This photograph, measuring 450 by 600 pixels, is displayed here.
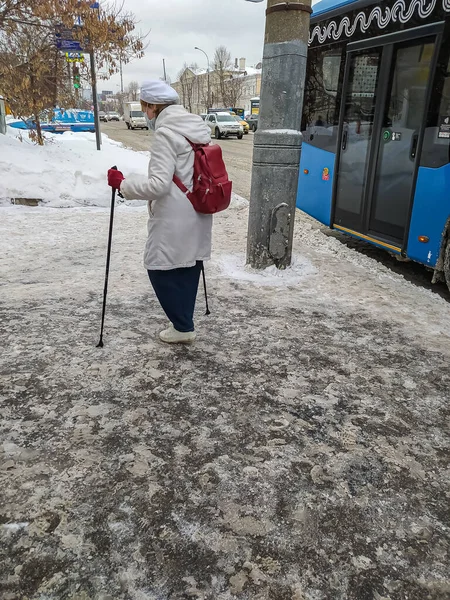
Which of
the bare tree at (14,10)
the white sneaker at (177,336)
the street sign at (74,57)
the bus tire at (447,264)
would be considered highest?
the bare tree at (14,10)

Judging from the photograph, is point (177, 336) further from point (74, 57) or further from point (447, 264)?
point (74, 57)

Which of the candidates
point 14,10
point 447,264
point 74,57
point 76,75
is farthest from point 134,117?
point 447,264

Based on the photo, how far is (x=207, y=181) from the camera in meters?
3.19

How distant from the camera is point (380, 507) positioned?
2191 mm

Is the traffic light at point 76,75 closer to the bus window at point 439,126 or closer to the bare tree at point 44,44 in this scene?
the bare tree at point 44,44

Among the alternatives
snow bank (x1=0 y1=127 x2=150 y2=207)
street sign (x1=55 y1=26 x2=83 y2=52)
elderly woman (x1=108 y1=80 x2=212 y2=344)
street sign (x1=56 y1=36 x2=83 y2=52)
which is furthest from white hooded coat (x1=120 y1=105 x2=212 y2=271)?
street sign (x1=56 y1=36 x2=83 y2=52)

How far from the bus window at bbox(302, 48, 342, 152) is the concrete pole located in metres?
1.80

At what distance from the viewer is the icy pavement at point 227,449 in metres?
1.86

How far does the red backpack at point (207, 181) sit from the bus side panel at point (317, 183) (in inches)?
157

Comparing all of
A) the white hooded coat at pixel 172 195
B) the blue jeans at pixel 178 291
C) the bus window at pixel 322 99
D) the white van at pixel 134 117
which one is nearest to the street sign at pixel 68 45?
the bus window at pixel 322 99

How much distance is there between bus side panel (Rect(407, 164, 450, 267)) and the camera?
487cm

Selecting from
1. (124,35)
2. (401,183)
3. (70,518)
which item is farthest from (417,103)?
(124,35)

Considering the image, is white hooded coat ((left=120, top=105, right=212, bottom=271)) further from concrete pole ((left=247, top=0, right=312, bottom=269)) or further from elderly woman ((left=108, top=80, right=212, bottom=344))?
concrete pole ((left=247, top=0, right=312, bottom=269))

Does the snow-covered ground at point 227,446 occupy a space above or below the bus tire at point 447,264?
below
